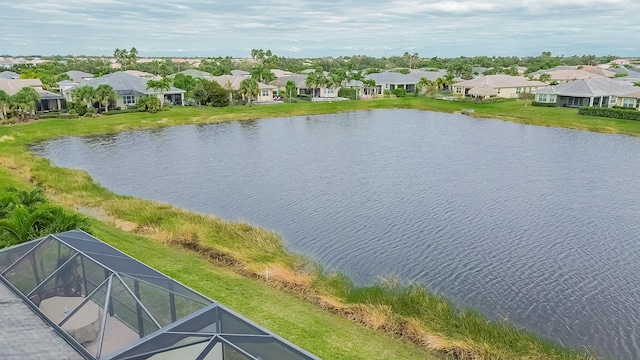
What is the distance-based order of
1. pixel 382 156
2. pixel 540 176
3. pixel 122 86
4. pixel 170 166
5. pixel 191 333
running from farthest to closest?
pixel 122 86, pixel 382 156, pixel 170 166, pixel 540 176, pixel 191 333

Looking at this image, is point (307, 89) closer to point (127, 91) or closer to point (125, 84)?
point (125, 84)

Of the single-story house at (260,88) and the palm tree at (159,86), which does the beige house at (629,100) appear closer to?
the single-story house at (260,88)

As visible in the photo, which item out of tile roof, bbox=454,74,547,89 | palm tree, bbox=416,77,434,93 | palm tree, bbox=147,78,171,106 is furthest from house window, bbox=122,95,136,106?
tile roof, bbox=454,74,547,89

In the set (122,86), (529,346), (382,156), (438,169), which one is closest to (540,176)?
(438,169)

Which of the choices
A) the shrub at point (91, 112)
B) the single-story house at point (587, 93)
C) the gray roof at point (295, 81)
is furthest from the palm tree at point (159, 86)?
the single-story house at point (587, 93)

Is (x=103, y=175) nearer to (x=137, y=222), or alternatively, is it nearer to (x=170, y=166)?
(x=170, y=166)

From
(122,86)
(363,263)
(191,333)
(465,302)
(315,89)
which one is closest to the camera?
(191,333)
